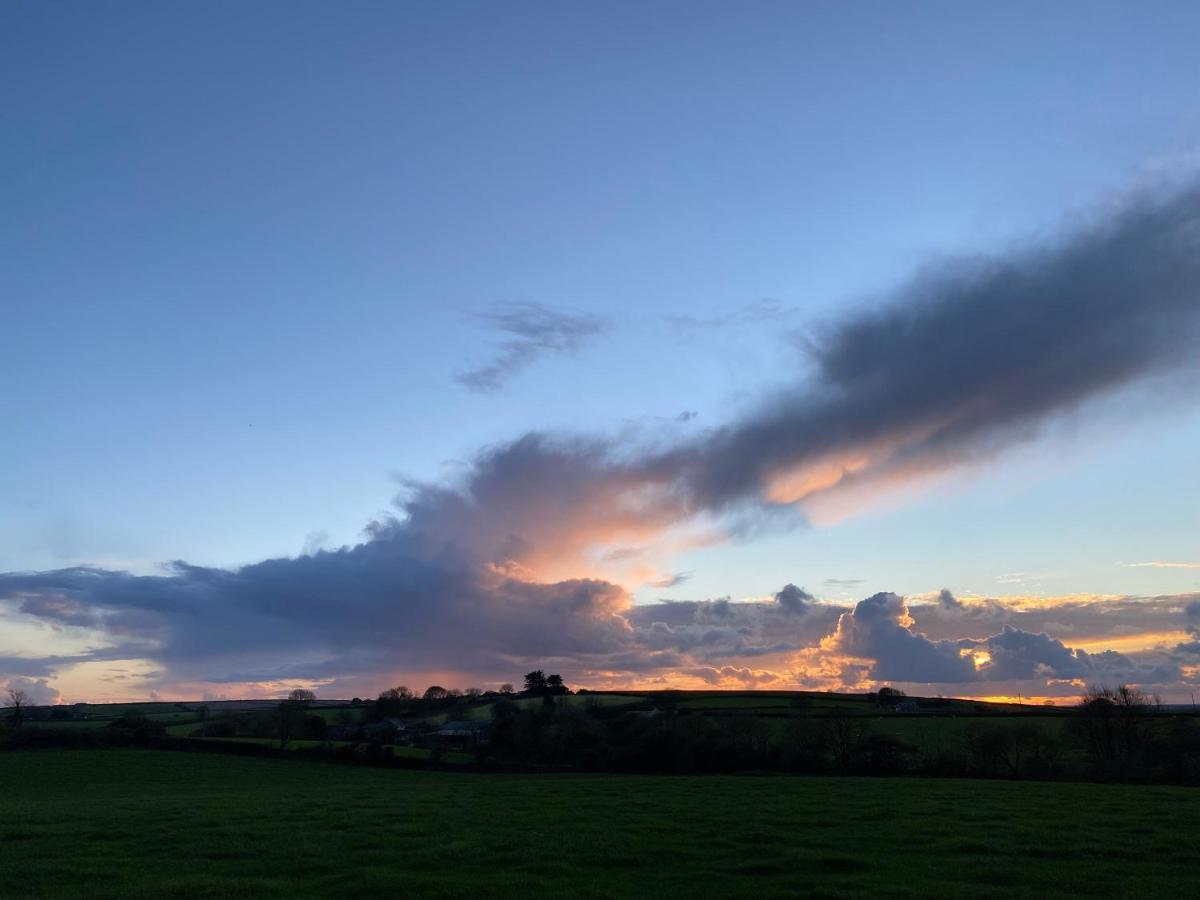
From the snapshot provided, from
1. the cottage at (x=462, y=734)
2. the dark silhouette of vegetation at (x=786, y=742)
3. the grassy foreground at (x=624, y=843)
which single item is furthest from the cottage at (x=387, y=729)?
the grassy foreground at (x=624, y=843)

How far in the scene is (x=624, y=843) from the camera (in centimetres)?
2628

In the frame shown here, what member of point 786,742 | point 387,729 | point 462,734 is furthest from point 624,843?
point 387,729

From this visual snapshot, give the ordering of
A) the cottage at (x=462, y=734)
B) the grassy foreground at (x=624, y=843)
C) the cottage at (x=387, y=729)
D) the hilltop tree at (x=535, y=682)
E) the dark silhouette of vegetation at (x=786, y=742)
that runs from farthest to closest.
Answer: the hilltop tree at (x=535, y=682)
the cottage at (x=387, y=729)
the cottage at (x=462, y=734)
the dark silhouette of vegetation at (x=786, y=742)
the grassy foreground at (x=624, y=843)

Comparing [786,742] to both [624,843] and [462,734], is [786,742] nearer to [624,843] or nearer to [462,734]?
[624,843]

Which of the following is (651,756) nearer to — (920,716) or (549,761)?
(549,761)

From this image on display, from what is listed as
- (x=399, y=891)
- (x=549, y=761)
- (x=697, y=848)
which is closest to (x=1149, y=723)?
(x=549, y=761)

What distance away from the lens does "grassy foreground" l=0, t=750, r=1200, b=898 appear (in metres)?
20.8

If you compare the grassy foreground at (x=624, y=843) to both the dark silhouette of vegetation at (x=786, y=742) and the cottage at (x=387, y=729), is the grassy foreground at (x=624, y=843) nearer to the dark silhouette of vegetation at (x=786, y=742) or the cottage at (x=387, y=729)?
the dark silhouette of vegetation at (x=786, y=742)

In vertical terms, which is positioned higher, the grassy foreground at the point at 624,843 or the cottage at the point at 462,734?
the grassy foreground at the point at 624,843

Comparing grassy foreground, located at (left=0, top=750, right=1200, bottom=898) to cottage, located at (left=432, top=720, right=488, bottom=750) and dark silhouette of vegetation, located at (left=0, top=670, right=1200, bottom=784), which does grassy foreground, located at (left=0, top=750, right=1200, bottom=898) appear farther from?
cottage, located at (left=432, top=720, right=488, bottom=750)

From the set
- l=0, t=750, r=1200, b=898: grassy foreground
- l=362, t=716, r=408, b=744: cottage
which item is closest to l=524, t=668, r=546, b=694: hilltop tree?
l=362, t=716, r=408, b=744: cottage

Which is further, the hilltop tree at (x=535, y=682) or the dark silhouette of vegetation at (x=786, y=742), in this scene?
the hilltop tree at (x=535, y=682)

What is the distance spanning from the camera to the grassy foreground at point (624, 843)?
68.3ft

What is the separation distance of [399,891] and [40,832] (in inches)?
800
